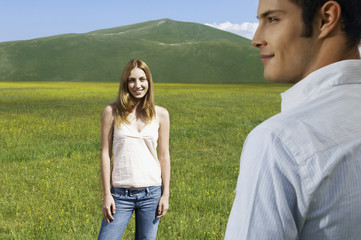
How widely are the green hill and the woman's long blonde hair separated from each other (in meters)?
151

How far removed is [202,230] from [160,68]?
520 feet

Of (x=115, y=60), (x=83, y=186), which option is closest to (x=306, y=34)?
(x=83, y=186)

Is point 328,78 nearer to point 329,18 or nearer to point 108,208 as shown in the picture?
point 329,18

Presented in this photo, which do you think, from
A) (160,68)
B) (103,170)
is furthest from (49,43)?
(103,170)

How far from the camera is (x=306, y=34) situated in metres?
1.15

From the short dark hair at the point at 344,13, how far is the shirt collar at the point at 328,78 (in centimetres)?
13

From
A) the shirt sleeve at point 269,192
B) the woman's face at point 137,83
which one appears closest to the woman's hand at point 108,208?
the woman's face at point 137,83

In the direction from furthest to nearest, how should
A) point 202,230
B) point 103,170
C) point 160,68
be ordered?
1. point 160,68
2. point 202,230
3. point 103,170

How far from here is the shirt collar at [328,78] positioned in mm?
1066

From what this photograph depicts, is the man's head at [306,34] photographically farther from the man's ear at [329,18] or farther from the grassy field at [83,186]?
the grassy field at [83,186]

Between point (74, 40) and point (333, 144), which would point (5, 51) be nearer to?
point (74, 40)

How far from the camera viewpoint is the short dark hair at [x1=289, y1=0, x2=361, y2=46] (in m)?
1.12

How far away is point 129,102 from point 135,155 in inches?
21.1

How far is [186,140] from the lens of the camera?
1489 cm
